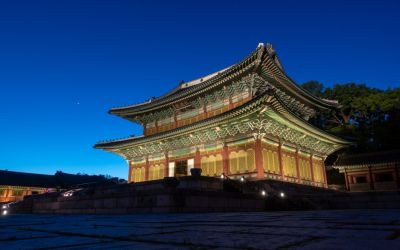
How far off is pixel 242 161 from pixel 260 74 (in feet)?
19.7

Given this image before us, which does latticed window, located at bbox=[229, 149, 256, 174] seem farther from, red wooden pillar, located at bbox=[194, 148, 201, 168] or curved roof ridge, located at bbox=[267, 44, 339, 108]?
curved roof ridge, located at bbox=[267, 44, 339, 108]

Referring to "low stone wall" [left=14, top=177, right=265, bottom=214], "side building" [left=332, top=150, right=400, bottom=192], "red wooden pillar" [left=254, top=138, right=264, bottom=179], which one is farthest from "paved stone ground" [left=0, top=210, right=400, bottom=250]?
"side building" [left=332, top=150, right=400, bottom=192]

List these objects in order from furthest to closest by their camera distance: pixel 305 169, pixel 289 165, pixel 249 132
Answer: pixel 305 169 < pixel 289 165 < pixel 249 132

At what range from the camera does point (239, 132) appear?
19359 millimetres

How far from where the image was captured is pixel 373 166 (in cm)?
2417

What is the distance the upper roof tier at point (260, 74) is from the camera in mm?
18445

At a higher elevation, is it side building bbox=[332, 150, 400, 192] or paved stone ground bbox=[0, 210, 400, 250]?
side building bbox=[332, 150, 400, 192]

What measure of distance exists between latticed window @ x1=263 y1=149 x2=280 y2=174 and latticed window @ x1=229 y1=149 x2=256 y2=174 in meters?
0.81

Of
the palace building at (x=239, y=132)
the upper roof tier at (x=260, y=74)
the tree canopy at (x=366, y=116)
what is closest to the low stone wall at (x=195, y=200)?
the palace building at (x=239, y=132)

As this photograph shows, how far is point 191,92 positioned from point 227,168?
6.81 meters

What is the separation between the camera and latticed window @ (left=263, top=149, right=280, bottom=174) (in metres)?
18.2

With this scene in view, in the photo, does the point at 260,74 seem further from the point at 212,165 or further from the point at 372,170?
the point at 372,170

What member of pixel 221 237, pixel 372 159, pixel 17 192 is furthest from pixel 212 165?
pixel 17 192

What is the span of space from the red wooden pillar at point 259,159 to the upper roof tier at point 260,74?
4.81 meters
